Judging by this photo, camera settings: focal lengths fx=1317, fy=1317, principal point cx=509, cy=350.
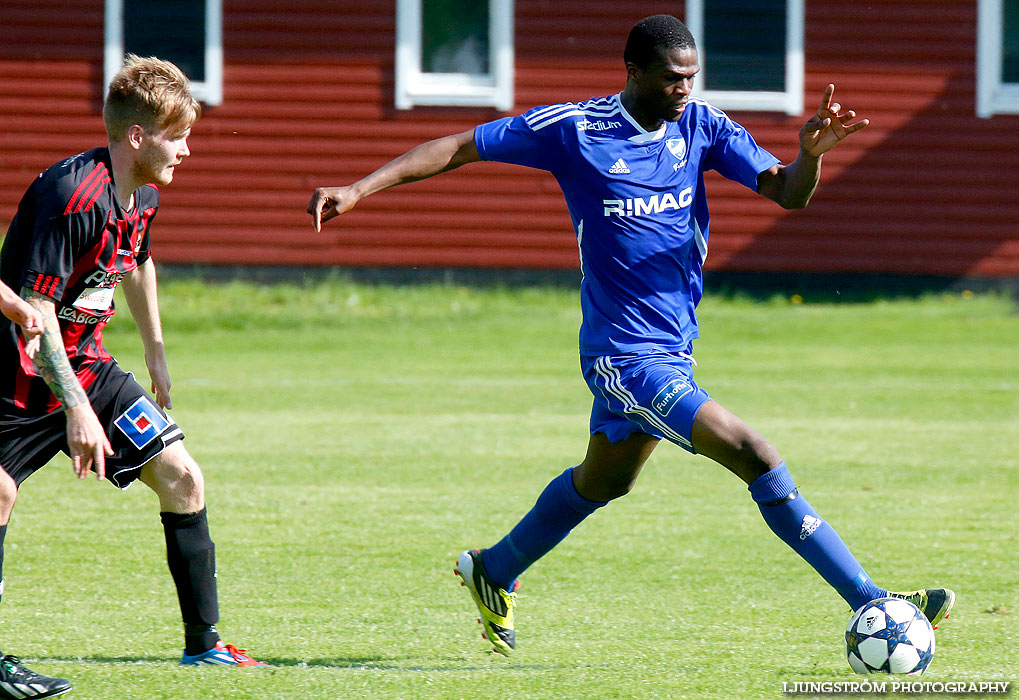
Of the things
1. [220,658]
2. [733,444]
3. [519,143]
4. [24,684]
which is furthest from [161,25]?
[733,444]

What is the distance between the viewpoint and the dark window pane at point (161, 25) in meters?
17.7

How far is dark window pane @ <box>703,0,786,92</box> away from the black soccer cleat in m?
15.3

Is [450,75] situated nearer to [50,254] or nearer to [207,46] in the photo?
[207,46]

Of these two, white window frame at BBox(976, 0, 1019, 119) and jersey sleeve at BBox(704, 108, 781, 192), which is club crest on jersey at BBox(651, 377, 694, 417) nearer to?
jersey sleeve at BBox(704, 108, 781, 192)

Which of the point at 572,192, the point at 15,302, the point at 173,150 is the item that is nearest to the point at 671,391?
the point at 572,192

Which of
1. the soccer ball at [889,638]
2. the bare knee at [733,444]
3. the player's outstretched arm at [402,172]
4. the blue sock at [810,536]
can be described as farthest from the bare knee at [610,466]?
the player's outstretched arm at [402,172]

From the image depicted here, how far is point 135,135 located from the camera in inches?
166

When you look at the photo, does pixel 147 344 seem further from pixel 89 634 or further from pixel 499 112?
pixel 499 112

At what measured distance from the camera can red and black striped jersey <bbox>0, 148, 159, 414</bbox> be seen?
401cm

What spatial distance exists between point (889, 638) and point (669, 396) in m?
1.04

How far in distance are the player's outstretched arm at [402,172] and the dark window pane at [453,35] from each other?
13.4m

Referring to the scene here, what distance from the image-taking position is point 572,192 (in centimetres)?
491

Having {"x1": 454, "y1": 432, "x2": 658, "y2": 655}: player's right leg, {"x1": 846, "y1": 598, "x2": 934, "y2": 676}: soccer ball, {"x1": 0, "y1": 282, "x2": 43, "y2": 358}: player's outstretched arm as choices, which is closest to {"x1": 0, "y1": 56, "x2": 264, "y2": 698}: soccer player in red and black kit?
{"x1": 0, "y1": 282, "x2": 43, "y2": 358}: player's outstretched arm

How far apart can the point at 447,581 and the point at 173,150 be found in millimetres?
2537
